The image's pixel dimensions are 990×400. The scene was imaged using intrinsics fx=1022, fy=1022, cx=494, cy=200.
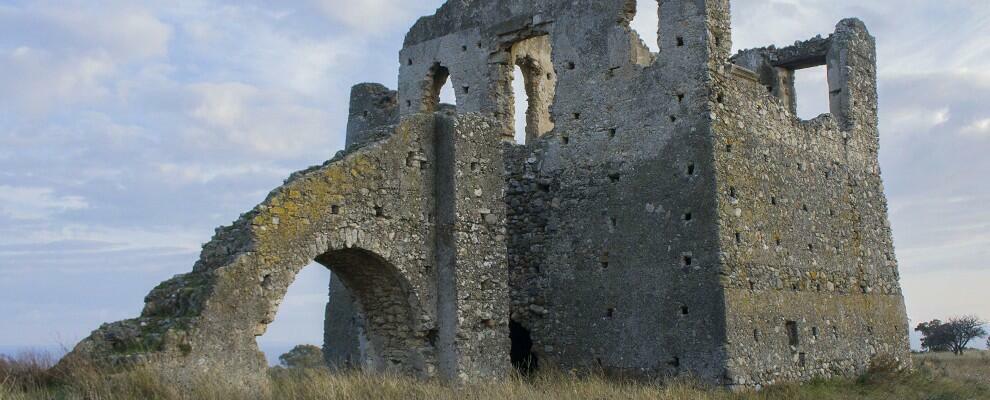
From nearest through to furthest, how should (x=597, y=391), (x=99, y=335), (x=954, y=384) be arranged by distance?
(x=99, y=335) < (x=597, y=391) < (x=954, y=384)

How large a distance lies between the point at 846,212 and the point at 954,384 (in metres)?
3.38

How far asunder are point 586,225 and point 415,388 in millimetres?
5370

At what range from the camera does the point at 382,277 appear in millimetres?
13359

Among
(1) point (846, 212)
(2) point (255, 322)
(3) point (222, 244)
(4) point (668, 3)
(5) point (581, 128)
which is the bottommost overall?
(2) point (255, 322)

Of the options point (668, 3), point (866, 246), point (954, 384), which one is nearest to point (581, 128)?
point (668, 3)

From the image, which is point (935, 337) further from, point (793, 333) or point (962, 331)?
point (793, 333)

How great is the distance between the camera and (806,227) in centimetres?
1641

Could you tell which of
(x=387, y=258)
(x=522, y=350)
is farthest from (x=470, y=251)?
(x=522, y=350)

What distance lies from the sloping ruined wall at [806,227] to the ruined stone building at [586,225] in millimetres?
47

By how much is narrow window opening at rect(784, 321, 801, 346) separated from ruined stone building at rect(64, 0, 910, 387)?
0.03 metres

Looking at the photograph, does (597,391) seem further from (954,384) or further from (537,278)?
(954,384)

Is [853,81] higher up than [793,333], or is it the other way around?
[853,81]

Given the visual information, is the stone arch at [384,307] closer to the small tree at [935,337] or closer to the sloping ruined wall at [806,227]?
the sloping ruined wall at [806,227]

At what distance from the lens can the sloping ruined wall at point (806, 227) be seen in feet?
47.9
